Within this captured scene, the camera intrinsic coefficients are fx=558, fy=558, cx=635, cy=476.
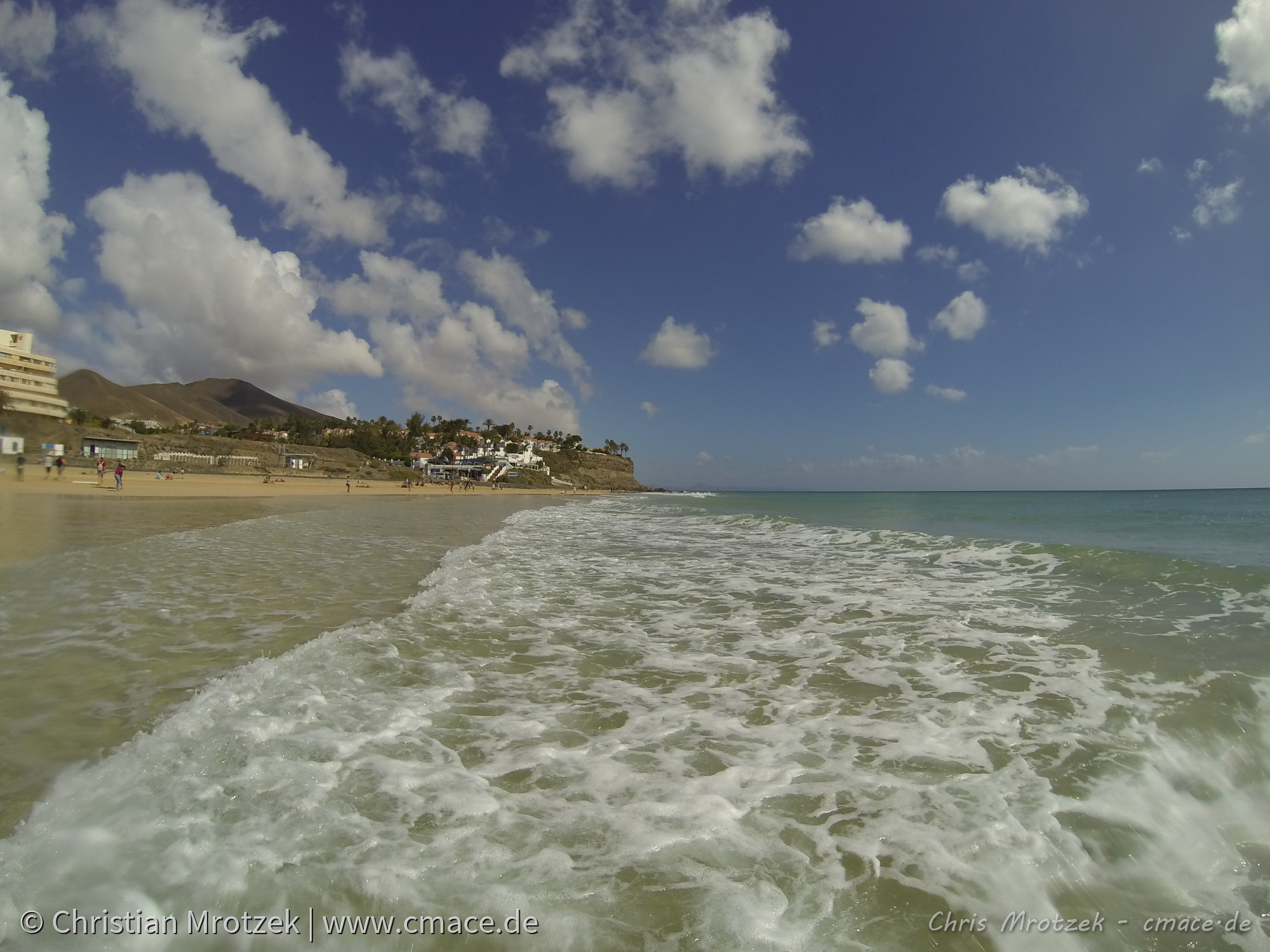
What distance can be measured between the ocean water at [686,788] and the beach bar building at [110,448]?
59749mm

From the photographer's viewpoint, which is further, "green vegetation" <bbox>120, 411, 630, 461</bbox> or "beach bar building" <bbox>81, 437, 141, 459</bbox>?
"green vegetation" <bbox>120, 411, 630, 461</bbox>

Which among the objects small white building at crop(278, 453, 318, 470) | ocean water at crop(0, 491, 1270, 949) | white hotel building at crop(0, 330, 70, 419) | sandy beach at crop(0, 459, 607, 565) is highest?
white hotel building at crop(0, 330, 70, 419)

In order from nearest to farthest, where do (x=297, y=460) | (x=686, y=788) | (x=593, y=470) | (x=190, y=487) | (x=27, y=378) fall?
(x=686, y=788) → (x=190, y=487) → (x=27, y=378) → (x=297, y=460) → (x=593, y=470)

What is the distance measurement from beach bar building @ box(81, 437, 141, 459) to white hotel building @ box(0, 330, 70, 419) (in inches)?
153

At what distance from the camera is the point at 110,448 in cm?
5328

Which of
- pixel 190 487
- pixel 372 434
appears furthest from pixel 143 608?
pixel 372 434

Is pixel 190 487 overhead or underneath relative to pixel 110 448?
underneath

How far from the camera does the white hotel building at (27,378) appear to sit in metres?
49.1

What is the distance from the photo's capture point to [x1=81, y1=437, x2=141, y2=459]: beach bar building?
51094 mm

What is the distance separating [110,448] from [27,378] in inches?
376

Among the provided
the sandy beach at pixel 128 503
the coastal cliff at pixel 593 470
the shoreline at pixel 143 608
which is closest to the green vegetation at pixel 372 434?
the coastal cliff at pixel 593 470

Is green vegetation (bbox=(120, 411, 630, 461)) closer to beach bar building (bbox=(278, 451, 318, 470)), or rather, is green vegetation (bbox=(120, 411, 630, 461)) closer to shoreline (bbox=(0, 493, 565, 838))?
beach bar building (bbox=(278, 451, 318, 470))

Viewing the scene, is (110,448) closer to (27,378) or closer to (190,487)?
(27,378)

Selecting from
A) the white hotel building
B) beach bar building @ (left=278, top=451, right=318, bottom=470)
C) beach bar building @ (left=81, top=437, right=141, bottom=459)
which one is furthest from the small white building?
the white hotel building
